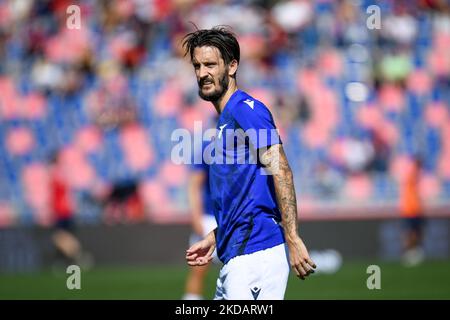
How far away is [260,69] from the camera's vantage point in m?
20.5

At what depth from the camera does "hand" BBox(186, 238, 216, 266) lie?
606 centimetres

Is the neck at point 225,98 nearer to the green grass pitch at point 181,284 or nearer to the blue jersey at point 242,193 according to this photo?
the blue jersey at point 242,193

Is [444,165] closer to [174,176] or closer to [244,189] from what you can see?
[174,176]

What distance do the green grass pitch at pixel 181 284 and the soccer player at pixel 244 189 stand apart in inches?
273

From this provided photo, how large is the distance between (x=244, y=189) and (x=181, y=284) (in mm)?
9392

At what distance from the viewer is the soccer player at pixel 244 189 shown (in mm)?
5566

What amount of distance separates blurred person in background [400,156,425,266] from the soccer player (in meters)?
12.6

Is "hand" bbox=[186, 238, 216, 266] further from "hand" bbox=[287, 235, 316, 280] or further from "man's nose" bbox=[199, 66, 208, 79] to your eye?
"man's nose" bbox=[199, 66, 208, 79]

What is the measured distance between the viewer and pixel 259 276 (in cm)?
561

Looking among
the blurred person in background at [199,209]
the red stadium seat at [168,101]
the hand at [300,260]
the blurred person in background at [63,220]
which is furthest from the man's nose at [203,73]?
the red stadium seat at [168,101]

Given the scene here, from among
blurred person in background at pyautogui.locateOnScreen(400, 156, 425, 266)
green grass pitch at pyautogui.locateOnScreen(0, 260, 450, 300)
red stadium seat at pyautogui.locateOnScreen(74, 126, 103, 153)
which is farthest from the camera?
red stadium seat at pyautogui.locateOnScreen(74, 126, 103, 153)

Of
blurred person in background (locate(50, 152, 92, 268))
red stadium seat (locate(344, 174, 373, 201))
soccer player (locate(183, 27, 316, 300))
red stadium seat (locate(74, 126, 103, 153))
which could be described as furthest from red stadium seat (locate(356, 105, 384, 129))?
soccer player (locate(183, 27, 316, 300))
